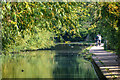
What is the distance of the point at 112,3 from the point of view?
30.8ft

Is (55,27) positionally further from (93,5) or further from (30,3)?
(93,5)

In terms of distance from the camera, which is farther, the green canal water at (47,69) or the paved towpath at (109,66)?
the green canal water at (47,69)

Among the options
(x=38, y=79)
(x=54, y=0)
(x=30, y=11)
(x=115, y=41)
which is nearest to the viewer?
(x=30, y=11)

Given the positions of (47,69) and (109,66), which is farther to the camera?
(47,69)

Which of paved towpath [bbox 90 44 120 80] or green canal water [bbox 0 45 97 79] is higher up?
paved towpath [bbox 90 44 120 80]

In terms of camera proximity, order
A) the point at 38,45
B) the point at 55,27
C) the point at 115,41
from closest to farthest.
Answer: the point at 55,27 < the point at 115,41 < the point at 38,45

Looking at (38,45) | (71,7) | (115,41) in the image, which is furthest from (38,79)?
(38,45)

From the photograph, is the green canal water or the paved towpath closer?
the paved towpath

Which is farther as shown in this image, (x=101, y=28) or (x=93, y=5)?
(x=101, y=28)

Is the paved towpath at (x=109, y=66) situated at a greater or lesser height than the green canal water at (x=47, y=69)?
greater

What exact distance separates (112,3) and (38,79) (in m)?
4.22

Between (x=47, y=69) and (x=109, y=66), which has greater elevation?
(x=109, y=66)

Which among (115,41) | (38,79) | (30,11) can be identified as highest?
(30,11)

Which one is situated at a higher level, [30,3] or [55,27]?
[30,3]
